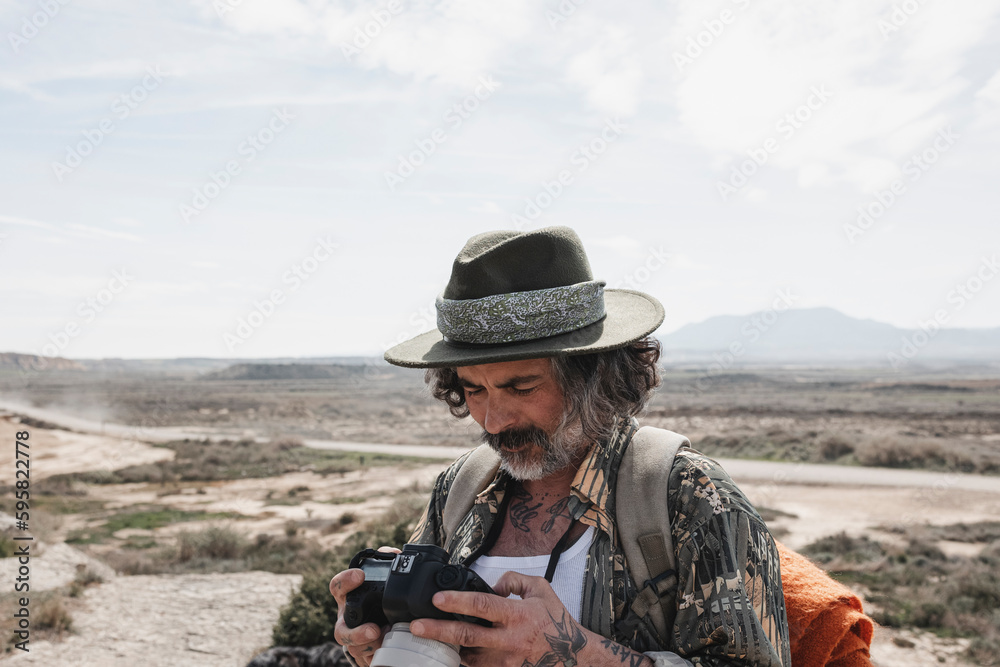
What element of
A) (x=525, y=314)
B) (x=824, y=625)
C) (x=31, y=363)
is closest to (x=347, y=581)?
(x=525, y=314)

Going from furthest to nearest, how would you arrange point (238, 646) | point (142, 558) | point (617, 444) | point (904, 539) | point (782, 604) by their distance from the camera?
1. point (904, 539)
2. point (142, 558)
3. point (238, 646)
4. point (617, 444)
5. point (782, 604)

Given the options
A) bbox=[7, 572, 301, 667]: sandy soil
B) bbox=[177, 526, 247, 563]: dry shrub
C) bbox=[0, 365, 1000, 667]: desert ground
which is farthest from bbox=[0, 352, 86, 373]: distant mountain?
bbox=[7, 572, 301, 667]: sandy soil

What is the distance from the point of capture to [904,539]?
14508 millimetres

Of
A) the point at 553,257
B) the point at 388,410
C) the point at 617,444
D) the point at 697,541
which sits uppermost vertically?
the point at 553,257

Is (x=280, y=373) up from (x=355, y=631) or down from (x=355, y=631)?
down

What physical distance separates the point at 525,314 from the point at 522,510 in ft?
1.76

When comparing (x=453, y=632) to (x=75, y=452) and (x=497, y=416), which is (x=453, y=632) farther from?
(x=75, y=452)

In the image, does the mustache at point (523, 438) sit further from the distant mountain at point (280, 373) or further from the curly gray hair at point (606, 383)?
the distant mountain at point (280, 373)

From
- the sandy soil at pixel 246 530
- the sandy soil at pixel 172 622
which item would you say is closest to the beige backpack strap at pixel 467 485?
the sandy soil at pixel 172 622

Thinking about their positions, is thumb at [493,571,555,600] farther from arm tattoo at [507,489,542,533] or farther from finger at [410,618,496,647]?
arm tattoo at [507,489,542,533]

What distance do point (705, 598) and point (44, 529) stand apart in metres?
18.7

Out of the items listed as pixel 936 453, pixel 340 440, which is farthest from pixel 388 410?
pixel 936 453

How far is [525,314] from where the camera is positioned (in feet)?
5.60

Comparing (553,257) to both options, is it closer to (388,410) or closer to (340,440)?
(340,440)
